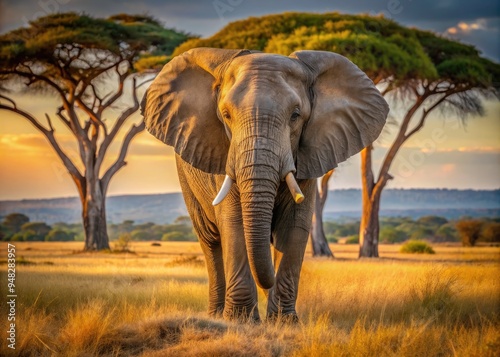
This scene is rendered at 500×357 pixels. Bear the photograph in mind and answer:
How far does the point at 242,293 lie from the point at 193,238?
57.3 m

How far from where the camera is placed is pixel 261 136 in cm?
793

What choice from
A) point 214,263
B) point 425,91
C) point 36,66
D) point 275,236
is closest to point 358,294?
point 214,263

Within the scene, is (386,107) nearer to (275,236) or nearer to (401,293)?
→ (275,236)

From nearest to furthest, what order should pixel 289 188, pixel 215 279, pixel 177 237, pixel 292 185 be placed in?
pixel 292 185 → pixel 289 188 → pixel 215 279 → pixel 177 237

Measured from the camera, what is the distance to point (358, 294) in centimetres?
1187

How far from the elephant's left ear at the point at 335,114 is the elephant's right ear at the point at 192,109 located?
2.66 ft

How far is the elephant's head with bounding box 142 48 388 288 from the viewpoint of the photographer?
8016 millimetres

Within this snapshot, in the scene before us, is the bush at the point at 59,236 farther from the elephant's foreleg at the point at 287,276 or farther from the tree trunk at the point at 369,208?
the elephant's foreleg at the point at 287,276

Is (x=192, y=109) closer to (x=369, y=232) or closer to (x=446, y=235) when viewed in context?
(x=369, y=232)

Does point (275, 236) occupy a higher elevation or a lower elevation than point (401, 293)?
higher

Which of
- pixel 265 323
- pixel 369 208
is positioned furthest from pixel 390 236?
pixel 265 323

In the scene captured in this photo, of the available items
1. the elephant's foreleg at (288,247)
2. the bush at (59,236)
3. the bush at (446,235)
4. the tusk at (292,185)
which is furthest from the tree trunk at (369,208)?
the bush at (59,236)

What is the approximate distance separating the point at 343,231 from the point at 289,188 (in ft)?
223

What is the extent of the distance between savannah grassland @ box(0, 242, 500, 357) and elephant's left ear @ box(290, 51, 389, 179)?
1589 millimetres
